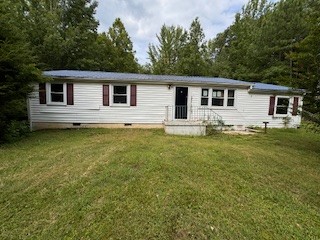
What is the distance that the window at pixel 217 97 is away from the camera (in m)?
10.9

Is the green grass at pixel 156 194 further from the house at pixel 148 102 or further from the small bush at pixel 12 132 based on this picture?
the house at pixel 148 102

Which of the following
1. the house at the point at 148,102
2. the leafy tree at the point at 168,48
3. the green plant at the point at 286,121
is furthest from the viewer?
the leafy tree at the point at 168,48

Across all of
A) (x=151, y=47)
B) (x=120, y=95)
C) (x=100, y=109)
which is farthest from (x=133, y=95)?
(x=151, y=47)

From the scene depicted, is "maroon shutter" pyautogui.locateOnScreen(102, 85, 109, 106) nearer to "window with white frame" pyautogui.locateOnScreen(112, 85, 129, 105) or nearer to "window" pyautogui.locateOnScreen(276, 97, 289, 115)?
"window with white frame" pyautogui.locateOnScreen(112, 85, 129, 105)

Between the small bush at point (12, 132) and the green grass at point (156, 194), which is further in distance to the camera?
the small bush at point (12, 132)

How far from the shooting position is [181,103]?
36.3 feet

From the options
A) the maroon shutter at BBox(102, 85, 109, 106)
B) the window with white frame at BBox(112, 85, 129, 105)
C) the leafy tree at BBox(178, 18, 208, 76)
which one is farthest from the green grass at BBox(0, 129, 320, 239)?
the leafy tree at BBox(178, 18, 208, 76)

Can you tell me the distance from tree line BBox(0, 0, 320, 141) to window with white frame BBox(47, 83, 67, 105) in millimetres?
1469

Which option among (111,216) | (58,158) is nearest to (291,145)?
(111,216)

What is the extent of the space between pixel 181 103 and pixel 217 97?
2022 millimetres

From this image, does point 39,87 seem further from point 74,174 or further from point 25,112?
point 74,174

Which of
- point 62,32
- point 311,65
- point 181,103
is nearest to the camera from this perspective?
point 311,65

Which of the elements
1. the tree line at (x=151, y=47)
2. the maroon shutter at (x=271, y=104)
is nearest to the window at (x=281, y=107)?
the maroon shutter at (x=271, y=104)

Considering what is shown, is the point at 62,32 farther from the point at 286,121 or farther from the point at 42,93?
the point at 286,121
